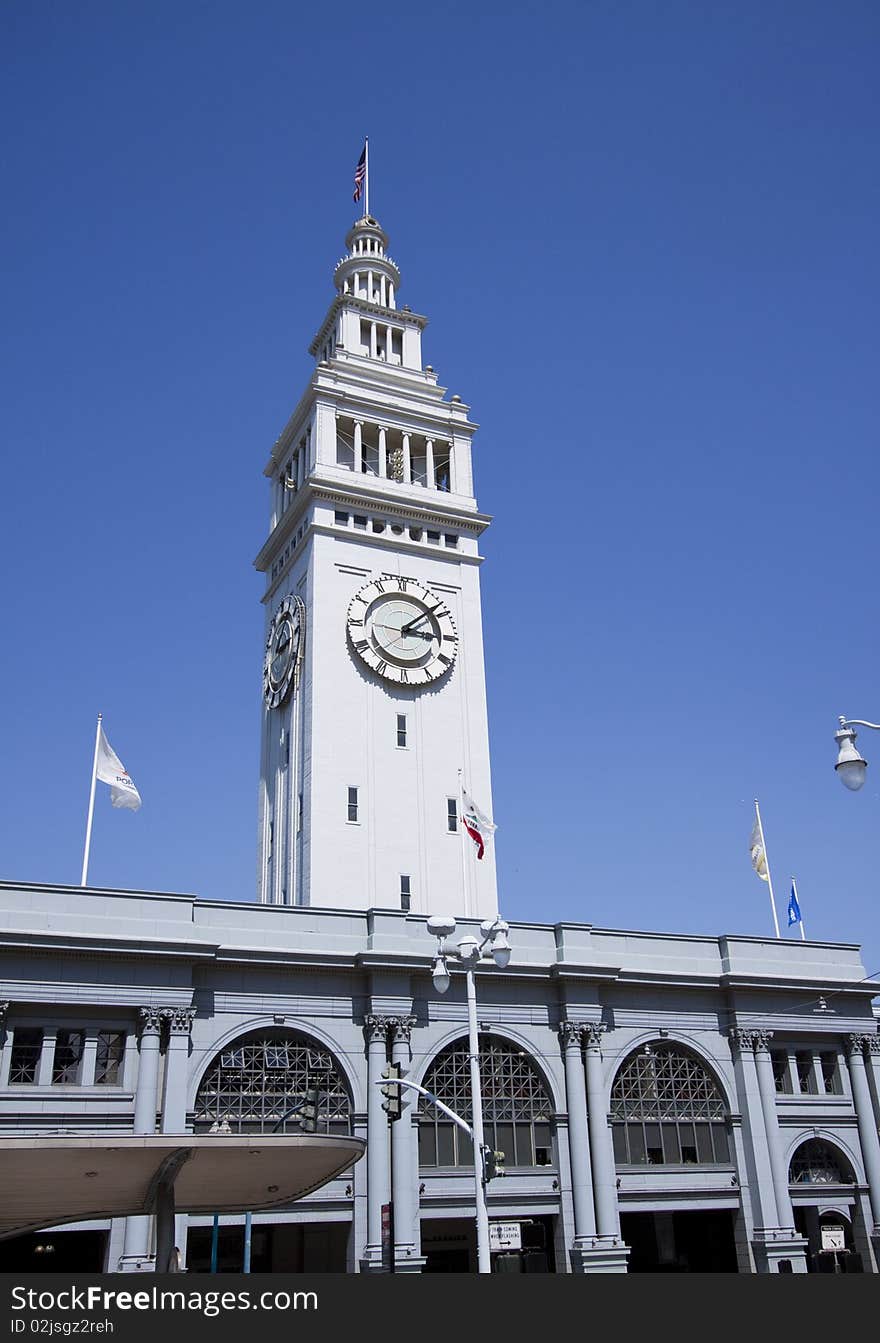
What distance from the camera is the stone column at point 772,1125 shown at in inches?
1925

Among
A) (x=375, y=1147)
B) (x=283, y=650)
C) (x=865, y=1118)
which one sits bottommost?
(x=375, y=1147)

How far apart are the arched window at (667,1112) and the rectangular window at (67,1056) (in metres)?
21.5

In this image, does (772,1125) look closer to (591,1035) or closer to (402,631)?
(591,1035)

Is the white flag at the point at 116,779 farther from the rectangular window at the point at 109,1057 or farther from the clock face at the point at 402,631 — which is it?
the clock face at the point at 402,631

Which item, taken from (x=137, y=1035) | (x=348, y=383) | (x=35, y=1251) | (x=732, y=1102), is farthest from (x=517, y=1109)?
(x=348, y=383)

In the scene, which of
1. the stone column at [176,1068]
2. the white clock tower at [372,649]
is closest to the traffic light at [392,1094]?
the stone column at [176,1068]

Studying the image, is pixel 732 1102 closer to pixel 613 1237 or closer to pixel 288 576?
pixel 613 1237

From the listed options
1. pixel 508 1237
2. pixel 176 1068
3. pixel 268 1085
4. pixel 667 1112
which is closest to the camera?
pixel 508 1237

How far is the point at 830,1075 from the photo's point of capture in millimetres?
53812

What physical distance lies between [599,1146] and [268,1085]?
1344 cm

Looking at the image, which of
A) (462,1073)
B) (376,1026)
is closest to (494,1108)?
(462,1073)

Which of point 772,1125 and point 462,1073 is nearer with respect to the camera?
point 462,1073

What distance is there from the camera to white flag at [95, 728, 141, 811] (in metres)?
48.7
